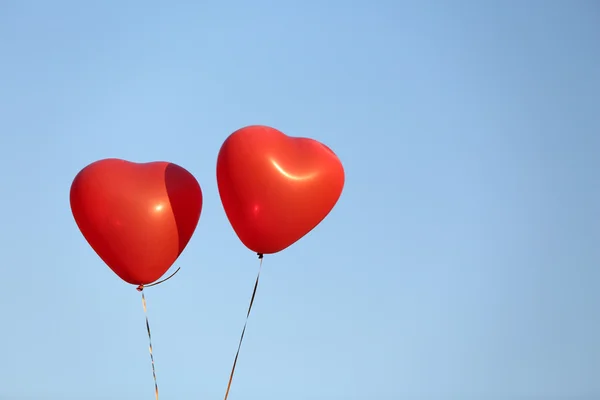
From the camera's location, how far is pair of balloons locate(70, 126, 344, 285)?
1022 cm

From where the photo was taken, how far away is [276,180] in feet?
33.5

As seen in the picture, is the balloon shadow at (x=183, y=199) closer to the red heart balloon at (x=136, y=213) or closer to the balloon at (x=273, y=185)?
the red heart balloon at (x=136, y=213)

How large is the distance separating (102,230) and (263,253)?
151 centimetres

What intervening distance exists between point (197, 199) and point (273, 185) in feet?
3.00

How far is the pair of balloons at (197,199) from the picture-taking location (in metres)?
10.2

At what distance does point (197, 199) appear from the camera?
10742mm

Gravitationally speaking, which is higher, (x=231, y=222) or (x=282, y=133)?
(x=282, y=133)

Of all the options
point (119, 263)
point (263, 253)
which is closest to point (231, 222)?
point (263, 253)

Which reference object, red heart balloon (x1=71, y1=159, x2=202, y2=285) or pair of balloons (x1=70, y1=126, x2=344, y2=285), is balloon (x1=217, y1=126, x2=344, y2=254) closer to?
pair of balloons (x1=70, y1=126, x2=344, y2=285)

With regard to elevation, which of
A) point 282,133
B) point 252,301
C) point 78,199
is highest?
point 282,133

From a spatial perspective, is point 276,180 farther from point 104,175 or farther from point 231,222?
point 104,175

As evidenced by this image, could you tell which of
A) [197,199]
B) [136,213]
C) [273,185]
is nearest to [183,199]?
[197,199]

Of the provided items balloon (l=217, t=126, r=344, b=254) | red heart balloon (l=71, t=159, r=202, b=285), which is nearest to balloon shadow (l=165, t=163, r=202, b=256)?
red heart balloon (l=71, t=159, r=202, b=285)

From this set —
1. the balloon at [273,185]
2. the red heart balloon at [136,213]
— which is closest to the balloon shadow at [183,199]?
the red heart balloon at [136,213]
